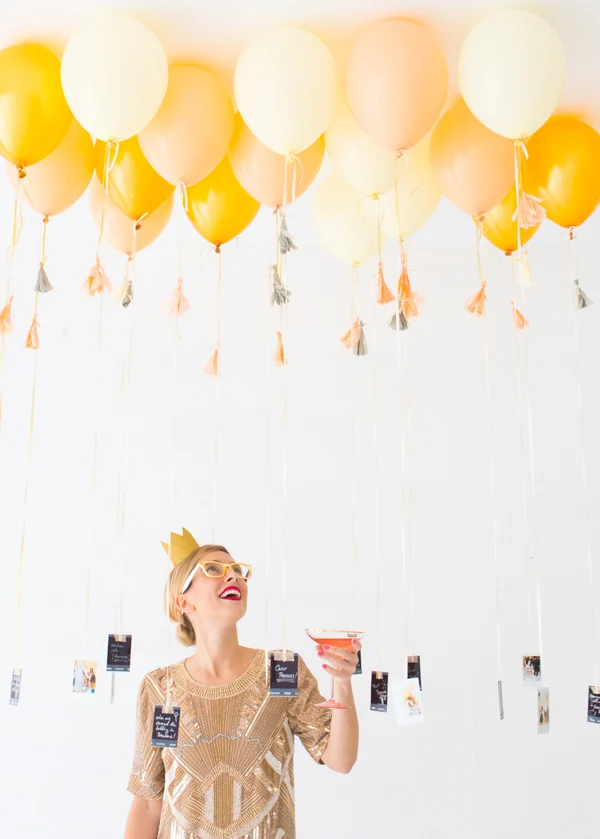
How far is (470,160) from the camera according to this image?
2.05 meters

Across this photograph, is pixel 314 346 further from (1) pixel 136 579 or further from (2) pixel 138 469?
(1) pixel 136 579

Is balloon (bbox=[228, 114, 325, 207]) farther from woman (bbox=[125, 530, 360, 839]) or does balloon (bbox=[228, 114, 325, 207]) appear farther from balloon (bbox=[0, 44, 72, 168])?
woman (bbox=[125, 530, 360, 839])

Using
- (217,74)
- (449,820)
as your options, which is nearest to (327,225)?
(217,74)

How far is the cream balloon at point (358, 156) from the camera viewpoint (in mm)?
2072

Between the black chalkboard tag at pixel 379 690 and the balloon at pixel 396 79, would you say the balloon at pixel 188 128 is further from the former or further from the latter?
the black chalkboard tag at pixel 379 690

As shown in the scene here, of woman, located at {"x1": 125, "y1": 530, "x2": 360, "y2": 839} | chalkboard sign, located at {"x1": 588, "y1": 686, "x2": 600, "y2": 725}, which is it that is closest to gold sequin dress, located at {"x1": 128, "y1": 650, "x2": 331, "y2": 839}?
woman, located at {"x1": 125, "y1": 530, "x2": 360, "y2": 839}

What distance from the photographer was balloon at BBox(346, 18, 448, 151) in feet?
6.02

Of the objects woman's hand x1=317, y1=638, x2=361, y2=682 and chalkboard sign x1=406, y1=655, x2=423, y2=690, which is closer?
woman's hand x1=317, y1=638, x2=361, y2=682

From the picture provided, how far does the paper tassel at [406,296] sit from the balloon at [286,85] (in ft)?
1.38

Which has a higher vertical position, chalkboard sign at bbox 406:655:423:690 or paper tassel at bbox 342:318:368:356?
paper tassel at bbox 342:318:368:356

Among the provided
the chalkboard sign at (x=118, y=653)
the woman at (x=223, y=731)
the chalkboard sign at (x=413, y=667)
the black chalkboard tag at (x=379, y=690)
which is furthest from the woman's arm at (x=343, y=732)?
the chalkboard sign at (x=118, y=653)

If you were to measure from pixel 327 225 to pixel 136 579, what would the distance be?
1450 mm

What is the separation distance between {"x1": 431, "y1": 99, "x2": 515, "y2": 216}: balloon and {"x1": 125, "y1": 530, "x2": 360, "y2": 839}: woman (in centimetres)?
111

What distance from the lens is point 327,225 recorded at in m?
2.46
